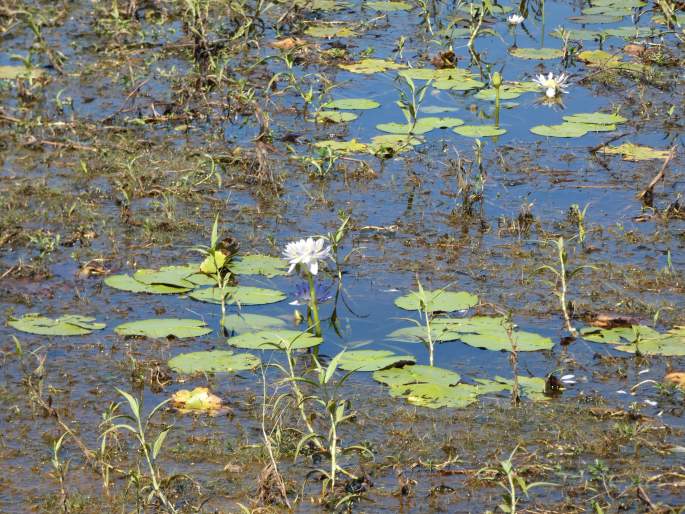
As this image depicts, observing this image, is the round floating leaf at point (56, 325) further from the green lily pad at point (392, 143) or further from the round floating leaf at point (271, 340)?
the green lily pad at point (392, 143)

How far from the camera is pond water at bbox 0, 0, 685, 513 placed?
4277 mm

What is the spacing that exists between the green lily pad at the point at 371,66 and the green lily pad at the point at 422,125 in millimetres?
977

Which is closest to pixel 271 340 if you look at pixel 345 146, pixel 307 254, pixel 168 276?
pixel 307 254

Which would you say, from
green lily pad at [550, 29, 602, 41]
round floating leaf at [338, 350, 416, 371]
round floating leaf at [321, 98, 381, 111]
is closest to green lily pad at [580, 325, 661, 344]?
round floating leaf at [338, 350, 416, 371]

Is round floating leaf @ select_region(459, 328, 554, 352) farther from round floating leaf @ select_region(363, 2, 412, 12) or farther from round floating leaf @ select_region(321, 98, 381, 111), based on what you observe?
round floating leaf @ select_region(363, 2, 412, 12)

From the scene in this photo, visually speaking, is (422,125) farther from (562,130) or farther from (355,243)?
(355,243)

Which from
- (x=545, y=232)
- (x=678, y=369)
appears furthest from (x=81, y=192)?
(x=678, y=369)

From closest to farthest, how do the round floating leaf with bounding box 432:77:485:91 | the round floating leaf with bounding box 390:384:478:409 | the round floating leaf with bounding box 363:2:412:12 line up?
the round floating leaf with bounding box 390:384:478:409, the round floating leaf with bounding box 432:77:485:91, the round floating leaf with bounding box 363:2:412:12

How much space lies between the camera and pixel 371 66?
28.3 feet

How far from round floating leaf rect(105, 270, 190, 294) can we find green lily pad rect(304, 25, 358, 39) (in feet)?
12.9

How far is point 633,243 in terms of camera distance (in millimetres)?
6141

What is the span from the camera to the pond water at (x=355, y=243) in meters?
4.28

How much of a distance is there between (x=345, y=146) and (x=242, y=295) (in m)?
1.95

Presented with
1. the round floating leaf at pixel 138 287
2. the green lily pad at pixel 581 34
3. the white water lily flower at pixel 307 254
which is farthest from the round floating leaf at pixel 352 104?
the white water lily flower at pixel 307 254
